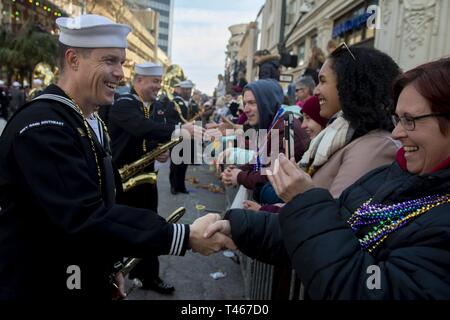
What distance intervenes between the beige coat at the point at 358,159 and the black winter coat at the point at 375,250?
0.50 meters

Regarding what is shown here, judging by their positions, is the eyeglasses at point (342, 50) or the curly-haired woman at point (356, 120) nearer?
the curly-haired woman at point (356, 120)

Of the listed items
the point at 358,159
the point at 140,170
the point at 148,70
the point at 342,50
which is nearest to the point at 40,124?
the point at 358,159

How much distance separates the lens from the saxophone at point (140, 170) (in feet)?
12.1

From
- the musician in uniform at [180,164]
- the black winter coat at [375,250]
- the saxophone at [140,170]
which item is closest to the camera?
the black winter coat at [375,250]

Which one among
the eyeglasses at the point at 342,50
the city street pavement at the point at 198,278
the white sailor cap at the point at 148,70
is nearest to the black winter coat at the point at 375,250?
the eyeglasses at the point at 342,50

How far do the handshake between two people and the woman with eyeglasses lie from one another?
0.50 m

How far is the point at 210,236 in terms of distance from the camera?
1.77 metres

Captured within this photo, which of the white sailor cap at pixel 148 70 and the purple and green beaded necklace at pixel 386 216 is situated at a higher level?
the white sailor cap at pixel 148 70

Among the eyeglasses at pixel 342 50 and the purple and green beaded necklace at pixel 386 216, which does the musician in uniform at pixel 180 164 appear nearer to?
the eyeglasses at pixel 342 50

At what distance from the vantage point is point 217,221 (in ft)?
5.91

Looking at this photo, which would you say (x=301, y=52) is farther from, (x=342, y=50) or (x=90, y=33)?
(x=90, y=33)

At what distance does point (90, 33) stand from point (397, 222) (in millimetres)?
1687

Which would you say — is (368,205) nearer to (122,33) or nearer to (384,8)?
(122,33)

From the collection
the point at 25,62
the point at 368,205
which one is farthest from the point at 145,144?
the point at 25,62
